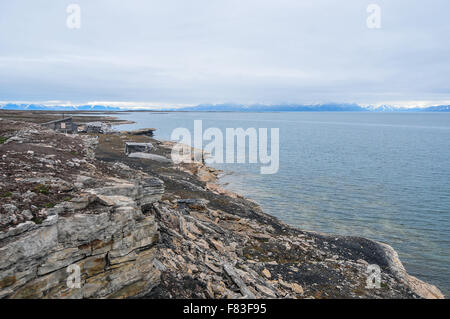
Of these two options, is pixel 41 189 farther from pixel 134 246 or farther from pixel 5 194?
pixel 134 246

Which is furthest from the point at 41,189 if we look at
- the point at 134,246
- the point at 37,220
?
the point at 134,246

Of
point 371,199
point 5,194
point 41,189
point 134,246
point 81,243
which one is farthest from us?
point 371,199

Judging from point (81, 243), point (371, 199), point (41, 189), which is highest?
point (41, 189)

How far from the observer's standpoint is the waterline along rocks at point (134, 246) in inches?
301

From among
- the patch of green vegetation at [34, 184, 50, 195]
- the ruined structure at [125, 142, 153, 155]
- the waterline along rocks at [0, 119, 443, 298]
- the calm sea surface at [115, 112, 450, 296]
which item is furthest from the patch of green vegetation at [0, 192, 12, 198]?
the ruined structure at [125, 142, 153, 155]

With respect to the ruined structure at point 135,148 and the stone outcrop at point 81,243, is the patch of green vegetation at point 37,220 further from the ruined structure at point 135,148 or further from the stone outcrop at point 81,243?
the ruined structure at point 135,148

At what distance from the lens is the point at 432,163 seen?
2445 inches

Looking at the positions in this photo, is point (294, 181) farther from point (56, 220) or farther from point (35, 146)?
point (56, 220)

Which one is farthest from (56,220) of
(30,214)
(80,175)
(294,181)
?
(294,181)

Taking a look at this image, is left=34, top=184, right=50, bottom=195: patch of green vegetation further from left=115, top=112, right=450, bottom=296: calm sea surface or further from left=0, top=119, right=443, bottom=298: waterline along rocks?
left=115, top=112, right=450, bottom=296: calm sea surface

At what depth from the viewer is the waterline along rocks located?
25.1 ft

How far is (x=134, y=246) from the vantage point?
9664 millimetres

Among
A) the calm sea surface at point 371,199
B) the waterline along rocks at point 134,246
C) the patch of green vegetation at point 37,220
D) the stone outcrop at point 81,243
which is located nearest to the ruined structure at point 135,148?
the calm sea surface at point 371,199
